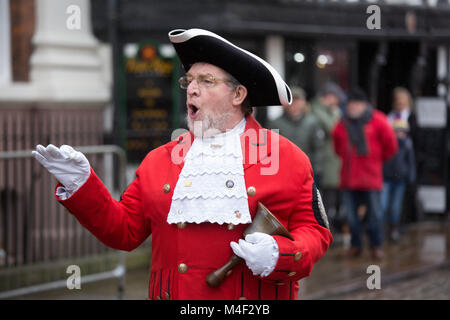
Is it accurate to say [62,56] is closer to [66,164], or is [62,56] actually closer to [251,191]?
[66,164]

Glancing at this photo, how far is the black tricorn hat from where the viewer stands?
2.96m

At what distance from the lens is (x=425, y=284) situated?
273 inches

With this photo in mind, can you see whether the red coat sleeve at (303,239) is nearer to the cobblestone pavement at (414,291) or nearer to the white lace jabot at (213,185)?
the white lace jabot at (213,185)

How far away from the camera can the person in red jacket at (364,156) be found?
25.9 feet

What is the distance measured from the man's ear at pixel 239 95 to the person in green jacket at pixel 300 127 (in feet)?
16.4

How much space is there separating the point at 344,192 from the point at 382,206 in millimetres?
896

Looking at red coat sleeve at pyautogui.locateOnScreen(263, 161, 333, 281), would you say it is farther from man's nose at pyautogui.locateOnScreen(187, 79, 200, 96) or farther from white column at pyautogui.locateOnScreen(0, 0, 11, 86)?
white column at pyautogui.locateOnScreen(0, 0, 11, 86)

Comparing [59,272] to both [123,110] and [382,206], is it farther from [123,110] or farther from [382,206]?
[382,206]

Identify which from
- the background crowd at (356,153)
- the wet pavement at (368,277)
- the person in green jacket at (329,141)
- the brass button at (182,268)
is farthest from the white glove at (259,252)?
the person in green jacket at (329,141)

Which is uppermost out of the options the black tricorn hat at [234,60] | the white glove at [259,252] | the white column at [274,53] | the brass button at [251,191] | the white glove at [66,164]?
the white column at [274,53]

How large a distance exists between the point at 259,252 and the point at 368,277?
4544 mm

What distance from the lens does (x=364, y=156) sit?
7.91m

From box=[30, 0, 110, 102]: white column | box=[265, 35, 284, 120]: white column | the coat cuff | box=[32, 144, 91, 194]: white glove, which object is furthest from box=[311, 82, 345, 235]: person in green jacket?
box=[32, 144, 91, 194]: white glove

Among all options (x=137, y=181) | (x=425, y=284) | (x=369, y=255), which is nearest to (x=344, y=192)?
(x=369, y=255)
